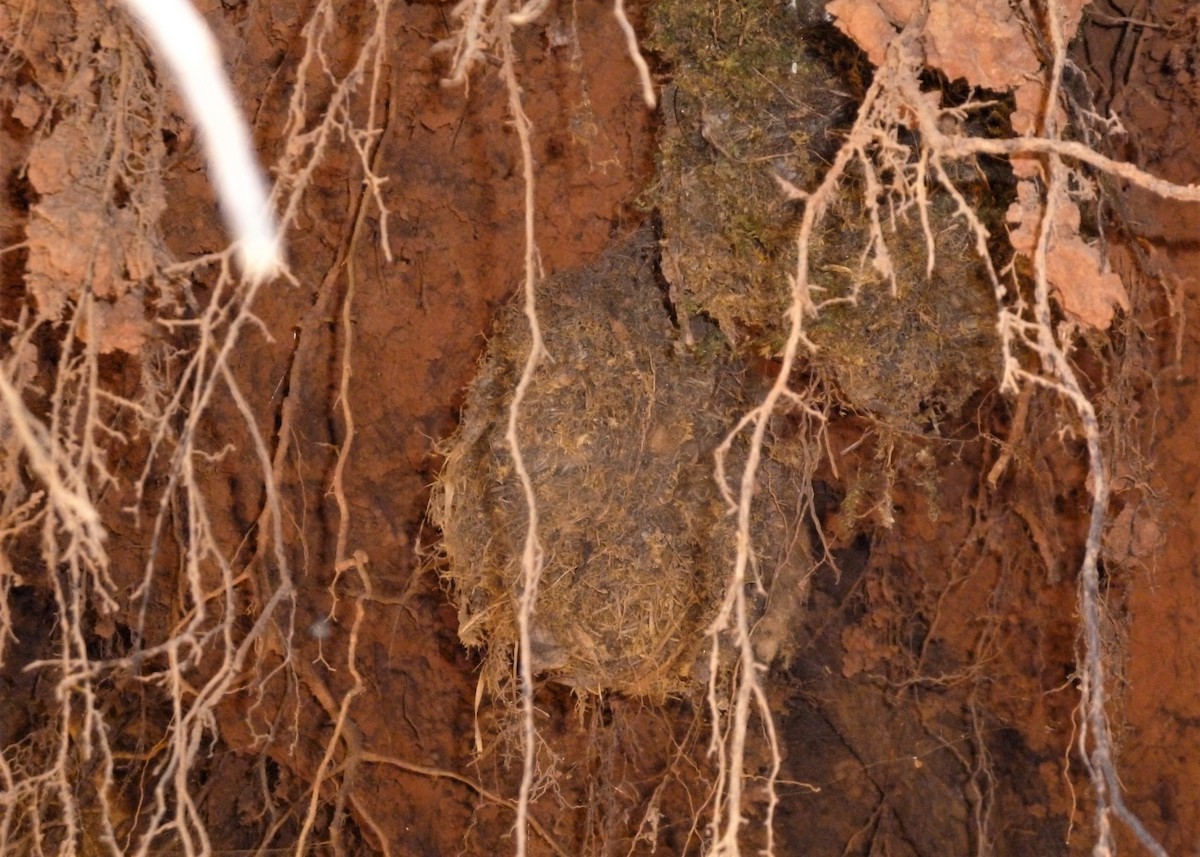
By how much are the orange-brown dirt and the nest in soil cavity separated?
95 millimetres

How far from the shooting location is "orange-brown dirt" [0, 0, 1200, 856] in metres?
1.71

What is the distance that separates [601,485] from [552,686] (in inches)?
20.9

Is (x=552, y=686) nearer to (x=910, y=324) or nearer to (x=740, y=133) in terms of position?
(x=910, y=324)

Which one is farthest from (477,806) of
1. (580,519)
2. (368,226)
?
(368,226)

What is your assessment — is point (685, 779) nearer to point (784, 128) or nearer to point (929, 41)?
point (784, 128)

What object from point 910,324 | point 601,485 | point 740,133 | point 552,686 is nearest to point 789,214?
point 740,133

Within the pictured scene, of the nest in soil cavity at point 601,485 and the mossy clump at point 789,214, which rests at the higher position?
the mossy clump at point 789,214

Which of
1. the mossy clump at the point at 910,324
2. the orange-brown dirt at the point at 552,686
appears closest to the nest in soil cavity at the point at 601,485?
the orange-brown dirt at the point at 552,686

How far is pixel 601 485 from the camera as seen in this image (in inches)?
75.8

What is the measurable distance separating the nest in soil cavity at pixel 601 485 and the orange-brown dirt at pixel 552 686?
9 cm

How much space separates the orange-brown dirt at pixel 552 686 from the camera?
1706 millimetres

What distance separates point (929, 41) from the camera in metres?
1.42

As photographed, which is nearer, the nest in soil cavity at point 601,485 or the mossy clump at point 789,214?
the mossy clump at point 789,214

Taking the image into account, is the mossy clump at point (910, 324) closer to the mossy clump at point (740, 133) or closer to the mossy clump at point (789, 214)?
the mossy clump at point (789, 214)
